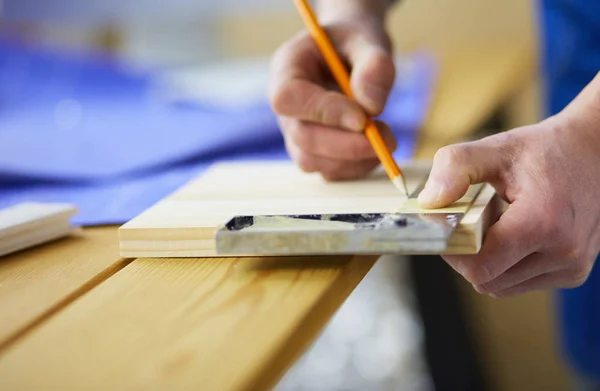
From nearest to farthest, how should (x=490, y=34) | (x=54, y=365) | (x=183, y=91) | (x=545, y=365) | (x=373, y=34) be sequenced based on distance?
(x=54, y=365)
(x=373, y=34)
(x=183, y=91)
(x=545, y=365)
(x=490, y=34)

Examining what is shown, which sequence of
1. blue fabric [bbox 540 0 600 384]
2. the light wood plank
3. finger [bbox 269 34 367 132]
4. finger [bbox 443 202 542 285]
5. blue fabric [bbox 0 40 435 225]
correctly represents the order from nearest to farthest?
the light wood plank → finger [bbox 443 202 542 285] → finger [bbox 269 34 367 132] → blue fabric [bbox 0 40 435 225] → blue fabric [bbox 540 0 600 384]

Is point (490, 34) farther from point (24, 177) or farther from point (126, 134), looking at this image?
point (24, 177)

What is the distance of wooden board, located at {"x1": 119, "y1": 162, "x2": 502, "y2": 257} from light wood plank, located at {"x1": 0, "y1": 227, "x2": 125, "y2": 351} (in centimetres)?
4

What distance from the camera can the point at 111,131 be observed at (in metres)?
1.48

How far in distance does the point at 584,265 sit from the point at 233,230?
325 mm

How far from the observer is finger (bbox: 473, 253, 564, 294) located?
27.5 inches

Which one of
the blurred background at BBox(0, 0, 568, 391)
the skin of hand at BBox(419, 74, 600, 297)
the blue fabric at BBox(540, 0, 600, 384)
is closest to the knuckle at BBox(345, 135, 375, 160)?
the skin of hand at BBox(419, 74, 600, 297)

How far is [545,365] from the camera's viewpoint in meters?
2.26

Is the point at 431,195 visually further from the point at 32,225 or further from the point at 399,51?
the point at 399,51

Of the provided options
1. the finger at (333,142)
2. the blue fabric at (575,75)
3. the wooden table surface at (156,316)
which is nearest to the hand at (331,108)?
the finger at (333,142)

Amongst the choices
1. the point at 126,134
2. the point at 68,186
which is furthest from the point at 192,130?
the point at 68,186

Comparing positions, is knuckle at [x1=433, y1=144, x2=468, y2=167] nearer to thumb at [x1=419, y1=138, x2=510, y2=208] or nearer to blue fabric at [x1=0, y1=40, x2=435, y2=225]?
thumb at [x1=419, y1=138, x2=510, y2=208]

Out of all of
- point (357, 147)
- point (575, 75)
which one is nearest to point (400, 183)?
point (357, 147)

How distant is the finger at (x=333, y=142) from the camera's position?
33.9 inches
